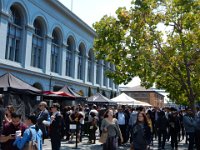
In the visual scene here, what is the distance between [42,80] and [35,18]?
660 centimetres

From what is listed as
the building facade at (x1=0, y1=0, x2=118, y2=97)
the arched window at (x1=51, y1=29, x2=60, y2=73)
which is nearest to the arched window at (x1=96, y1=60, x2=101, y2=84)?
the building facade at (x1=0, y1=0, x2=118, y2=97)

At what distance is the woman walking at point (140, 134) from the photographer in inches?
337

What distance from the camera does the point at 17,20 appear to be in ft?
91.5

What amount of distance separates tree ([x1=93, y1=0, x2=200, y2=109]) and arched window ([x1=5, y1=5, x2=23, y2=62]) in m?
9.98

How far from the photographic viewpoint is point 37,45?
31406 mm

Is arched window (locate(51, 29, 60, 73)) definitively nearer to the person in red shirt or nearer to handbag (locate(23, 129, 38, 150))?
the person in red shirt

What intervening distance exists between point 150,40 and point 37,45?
1561 cm

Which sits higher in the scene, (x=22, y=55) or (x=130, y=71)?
(x=22, y=55)

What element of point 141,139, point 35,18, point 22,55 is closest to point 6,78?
point 141,139

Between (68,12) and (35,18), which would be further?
(68,12)

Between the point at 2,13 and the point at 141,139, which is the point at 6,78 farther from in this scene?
the point at 2,13

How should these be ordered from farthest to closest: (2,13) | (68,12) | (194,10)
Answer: (68,12)
(2,13)
(194,10)

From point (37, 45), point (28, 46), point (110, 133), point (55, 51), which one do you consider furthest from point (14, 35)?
point (110, 133)

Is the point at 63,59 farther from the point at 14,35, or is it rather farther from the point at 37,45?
the point at 14,35
